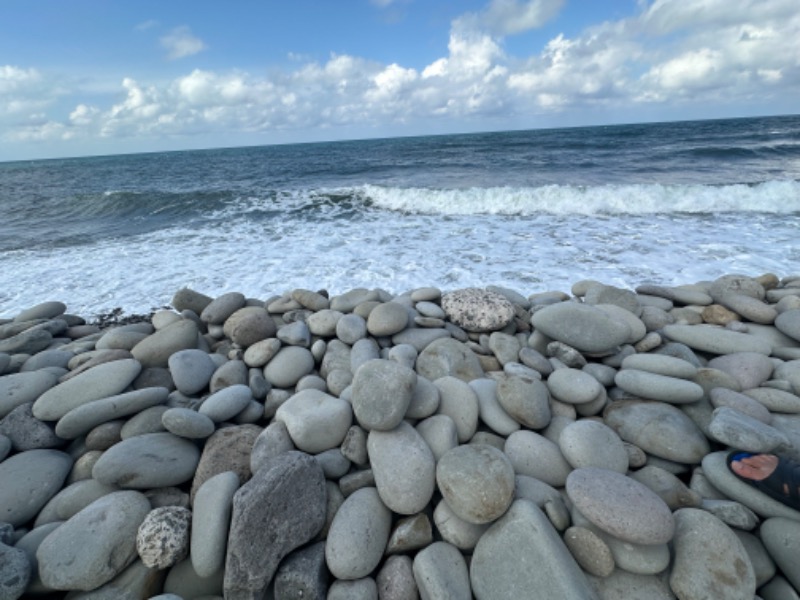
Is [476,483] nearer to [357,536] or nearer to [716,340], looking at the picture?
[357,536]

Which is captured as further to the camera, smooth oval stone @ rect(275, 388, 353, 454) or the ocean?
the ocean

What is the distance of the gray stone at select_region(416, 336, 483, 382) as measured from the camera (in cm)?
281

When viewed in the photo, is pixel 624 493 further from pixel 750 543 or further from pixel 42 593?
pixel 42 593

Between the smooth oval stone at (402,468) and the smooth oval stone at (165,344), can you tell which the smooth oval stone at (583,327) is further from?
the smooth oval stone at (165,344)

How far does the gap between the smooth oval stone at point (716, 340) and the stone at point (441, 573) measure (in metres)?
2.45

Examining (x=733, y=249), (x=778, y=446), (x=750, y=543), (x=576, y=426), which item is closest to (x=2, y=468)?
(x=576, y=426)

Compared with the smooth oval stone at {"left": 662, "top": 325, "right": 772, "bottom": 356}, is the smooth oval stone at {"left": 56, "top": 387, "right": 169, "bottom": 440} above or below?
above

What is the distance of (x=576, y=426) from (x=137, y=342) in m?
3.34

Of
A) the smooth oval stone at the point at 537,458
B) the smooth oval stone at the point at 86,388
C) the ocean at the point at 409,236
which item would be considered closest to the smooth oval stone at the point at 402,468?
the smooth oval stone at the point at 537,458

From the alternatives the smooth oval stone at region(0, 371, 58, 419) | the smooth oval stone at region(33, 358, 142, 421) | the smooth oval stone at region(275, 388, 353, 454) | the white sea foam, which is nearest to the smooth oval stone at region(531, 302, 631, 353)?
the smooth oval stone at region(275, 388, 353, 454)

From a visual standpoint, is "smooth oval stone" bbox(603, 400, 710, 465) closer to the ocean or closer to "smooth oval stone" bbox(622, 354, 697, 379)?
"smooth oval stone" bbox(622, 354, 697, 379)

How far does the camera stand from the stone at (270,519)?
163 cm

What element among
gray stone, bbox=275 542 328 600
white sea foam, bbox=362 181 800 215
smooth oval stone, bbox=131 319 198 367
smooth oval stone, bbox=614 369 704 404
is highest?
smooth oval stone, bbox=131 319 198 367

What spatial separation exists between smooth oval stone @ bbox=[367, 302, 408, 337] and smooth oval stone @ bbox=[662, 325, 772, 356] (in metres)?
2.08
